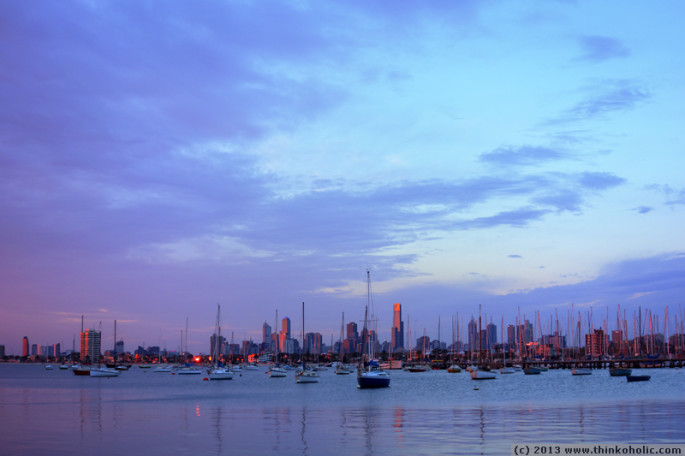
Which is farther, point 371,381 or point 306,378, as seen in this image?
point 306,378

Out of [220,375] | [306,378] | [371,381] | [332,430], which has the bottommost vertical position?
[220,375]

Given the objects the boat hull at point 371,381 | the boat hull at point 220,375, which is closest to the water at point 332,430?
the boat hull at point 371,381

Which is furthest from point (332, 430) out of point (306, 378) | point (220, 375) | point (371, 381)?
point (220, 375)

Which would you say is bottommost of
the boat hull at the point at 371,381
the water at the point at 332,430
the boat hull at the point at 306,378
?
the boat hull at the point at 306,378

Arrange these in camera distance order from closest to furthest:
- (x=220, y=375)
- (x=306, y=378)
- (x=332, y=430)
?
(x=332, y=430), (x=306, y=378), (x=220, y=375)

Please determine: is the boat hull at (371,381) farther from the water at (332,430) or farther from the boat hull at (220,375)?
the boat hull at (220,375)

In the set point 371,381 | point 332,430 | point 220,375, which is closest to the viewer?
point 332,430

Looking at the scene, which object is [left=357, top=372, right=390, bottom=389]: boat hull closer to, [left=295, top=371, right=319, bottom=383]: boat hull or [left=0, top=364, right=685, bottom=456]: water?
[left=295, top=371, right=319, bottom=383]: boat hull

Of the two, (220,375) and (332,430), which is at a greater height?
(332,430)

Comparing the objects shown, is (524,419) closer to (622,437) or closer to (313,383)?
(622,437)

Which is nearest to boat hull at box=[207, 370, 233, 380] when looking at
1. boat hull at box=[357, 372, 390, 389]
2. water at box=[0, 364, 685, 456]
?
boat hull at box=[357, 372, 390, 389]

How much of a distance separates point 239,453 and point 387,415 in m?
22.1

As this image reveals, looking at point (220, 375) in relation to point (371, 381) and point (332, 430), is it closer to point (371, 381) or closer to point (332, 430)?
point (371, 381)

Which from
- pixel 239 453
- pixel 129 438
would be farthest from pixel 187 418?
pixel 239 453
